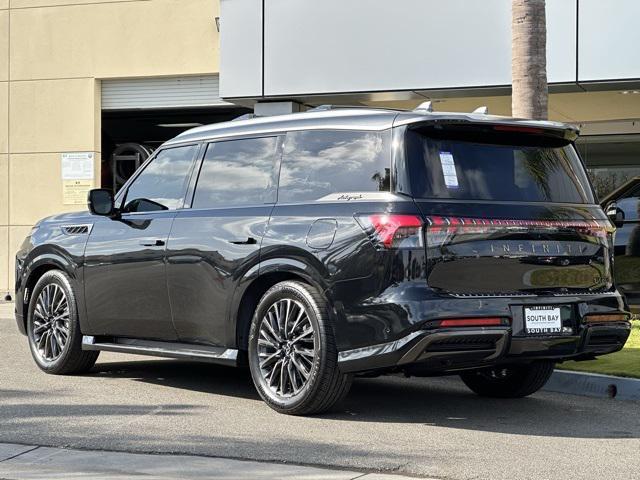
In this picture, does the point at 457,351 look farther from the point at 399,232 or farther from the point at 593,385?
the point at 593,385

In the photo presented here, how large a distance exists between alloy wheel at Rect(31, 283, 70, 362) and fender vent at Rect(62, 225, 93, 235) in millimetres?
467

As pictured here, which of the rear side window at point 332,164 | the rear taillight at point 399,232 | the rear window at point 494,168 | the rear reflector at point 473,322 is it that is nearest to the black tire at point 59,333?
the rear side window at point 332,164

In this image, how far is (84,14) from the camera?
2088 centimetres

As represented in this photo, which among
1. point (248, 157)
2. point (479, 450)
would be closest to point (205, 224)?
point (248, 157)

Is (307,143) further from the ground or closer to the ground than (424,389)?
further from the ground

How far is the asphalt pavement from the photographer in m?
6.38

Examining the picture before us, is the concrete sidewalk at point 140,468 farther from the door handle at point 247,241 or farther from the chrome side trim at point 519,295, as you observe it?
the door handle at point 247,241

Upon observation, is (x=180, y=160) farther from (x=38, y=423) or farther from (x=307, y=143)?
(x=38, y=423)

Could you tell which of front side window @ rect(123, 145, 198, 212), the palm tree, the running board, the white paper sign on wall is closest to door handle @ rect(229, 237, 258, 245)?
the running board

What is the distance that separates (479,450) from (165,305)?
9.37 ft

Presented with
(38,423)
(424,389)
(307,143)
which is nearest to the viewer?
(38,423)

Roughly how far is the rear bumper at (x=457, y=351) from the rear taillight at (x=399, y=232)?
54 centimetres

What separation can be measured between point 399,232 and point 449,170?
0.62 metres

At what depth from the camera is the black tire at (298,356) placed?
7328mm
